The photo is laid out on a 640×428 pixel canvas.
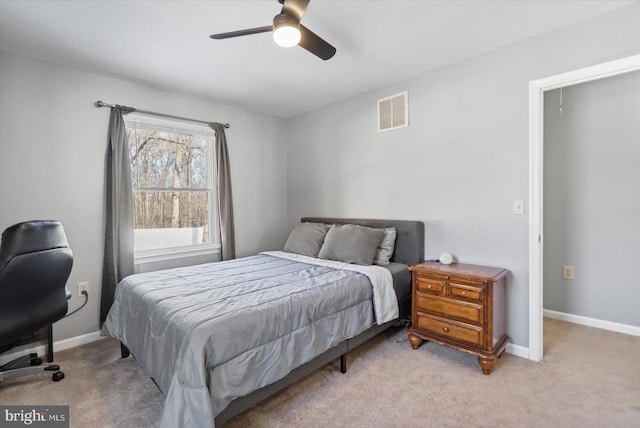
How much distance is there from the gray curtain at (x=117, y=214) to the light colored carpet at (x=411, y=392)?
64 cm

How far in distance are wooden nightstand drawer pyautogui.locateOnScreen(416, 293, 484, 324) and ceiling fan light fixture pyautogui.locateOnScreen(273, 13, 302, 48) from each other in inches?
83.7

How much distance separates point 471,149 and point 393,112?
93 centimetres

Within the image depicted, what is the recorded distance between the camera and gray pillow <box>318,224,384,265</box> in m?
2.88

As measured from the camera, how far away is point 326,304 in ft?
6.70

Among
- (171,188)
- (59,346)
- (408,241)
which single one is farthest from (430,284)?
(59,346)

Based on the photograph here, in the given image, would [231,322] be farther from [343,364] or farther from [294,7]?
[294,7]

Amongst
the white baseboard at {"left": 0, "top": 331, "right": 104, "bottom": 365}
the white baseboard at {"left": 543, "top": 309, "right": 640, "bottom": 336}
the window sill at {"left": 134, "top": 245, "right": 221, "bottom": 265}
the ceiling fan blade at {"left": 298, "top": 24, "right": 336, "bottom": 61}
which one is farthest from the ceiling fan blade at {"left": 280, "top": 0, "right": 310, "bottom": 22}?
the white baseboard at {"left": 543, "top": 309, "right": 640, "bottom": 336}

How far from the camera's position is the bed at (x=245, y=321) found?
4.82 ft

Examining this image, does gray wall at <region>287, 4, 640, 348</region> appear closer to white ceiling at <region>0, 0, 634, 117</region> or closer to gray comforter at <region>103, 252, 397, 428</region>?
white ceiling at <region>0, 0, 634, 117</region>

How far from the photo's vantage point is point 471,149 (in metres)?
2.71

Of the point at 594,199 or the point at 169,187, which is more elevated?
the point at 169,187

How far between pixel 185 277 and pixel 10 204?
153 cm

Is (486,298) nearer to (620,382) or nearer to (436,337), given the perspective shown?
(436,337)

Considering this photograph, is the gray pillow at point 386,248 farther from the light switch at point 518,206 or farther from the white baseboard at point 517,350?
the white baseboard at point 517,350
